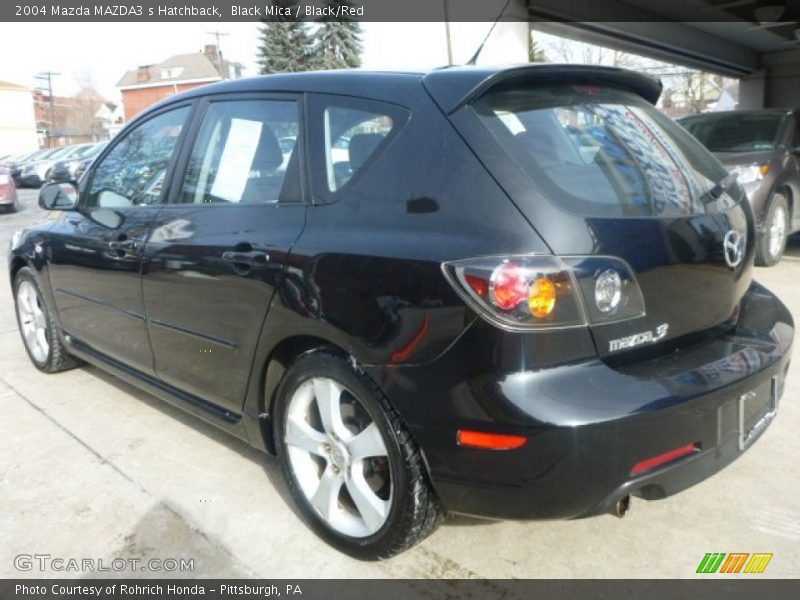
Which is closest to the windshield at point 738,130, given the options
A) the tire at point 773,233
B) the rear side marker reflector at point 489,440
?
the tire at point 773,233

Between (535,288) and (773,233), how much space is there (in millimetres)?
6322

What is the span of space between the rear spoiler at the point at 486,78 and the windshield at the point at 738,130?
19.0 feet

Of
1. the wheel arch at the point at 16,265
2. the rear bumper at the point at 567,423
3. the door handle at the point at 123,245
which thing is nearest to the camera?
the rear bumper at the point at 567,423

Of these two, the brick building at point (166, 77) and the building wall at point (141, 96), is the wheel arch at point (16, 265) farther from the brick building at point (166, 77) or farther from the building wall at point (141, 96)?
the building wall at point (141, 96)

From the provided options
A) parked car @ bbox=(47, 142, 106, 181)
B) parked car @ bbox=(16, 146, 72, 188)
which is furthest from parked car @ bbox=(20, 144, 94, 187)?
parked car @ bbox=(47, 142, 106, 181)

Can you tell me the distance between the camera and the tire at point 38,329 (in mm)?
4551

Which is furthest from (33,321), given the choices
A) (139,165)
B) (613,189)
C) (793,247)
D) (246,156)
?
(793,247)

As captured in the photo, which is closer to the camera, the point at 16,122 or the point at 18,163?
the point at 18,163

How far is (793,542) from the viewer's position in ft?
8.16

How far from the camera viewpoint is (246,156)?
2912mm

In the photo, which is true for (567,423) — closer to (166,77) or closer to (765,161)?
(765,161)

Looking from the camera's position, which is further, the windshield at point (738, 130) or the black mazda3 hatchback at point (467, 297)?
the windshield at point (738, 130)

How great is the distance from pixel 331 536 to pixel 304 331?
769 mm

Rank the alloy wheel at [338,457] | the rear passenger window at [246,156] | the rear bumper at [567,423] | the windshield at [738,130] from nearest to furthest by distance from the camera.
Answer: the rear bumper at [567,423] → the alloy wheel at [338,457] → the rear passenger window at [246,156] → the windshield at [738,130]
